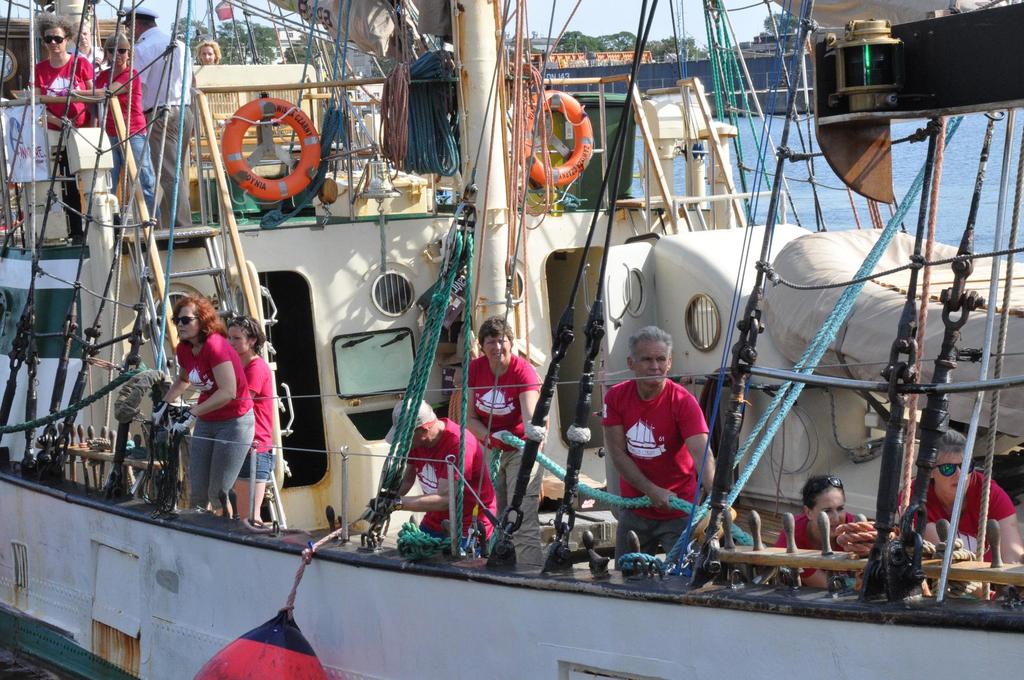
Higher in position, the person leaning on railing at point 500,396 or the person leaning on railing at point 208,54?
the person leaning on railing at point 208,54

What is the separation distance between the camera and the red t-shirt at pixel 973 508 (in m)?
4.94

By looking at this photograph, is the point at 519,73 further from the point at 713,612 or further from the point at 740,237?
the point at 713,612

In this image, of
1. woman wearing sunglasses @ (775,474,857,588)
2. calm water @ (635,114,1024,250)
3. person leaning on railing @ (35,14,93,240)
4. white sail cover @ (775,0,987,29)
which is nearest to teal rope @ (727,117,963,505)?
woman wearing sunglasses @ (775,474,857,588)

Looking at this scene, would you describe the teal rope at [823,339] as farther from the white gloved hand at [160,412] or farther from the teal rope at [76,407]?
the teal rope at [76,407]

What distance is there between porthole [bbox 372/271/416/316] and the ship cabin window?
0.45 ft

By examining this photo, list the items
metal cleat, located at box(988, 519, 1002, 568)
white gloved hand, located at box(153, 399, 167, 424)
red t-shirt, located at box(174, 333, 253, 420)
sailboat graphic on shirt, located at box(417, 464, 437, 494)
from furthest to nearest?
white gloved hand, located at box(153, 399, 167, 424), red t-shirt, located at box(174, 333, 253, 420), sailboat graphic on shirt, located at box(417, 464, 437, 494), metal cleat, located at box(988, 519, 1002, 568)

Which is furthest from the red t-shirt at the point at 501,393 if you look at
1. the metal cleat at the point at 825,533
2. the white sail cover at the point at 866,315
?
the metal cleat at the point at 825,533

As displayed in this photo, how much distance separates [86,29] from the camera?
9.53m

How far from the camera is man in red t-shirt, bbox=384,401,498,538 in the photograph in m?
5.97

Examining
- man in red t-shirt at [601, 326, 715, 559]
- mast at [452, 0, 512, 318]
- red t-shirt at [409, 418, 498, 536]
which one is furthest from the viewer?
mast at [452, 0, 512, 318]

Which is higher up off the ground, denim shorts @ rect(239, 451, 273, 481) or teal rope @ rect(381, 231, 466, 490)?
teal rope @ rect(381, 231, 466, 490)

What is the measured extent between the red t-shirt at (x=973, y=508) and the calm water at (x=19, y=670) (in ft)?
19.3

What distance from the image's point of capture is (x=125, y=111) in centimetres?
878

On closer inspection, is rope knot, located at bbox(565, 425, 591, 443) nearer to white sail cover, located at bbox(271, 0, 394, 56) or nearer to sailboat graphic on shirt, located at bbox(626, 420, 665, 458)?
sailboat graphic on shirt, located at bbox(626, 420, 665, 458)
